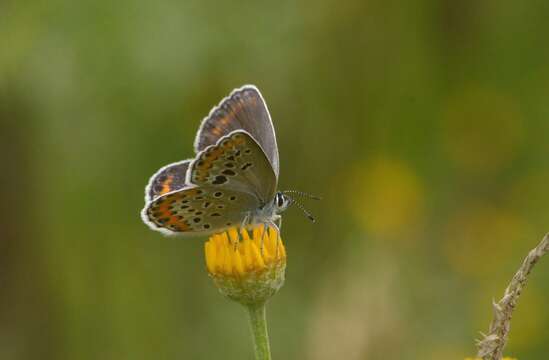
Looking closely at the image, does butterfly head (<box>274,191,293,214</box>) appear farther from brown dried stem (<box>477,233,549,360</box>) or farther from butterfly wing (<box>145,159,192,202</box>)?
brown dried stem (<box>477,233,549,360</box>)

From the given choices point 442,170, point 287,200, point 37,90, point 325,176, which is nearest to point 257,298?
point 287,200

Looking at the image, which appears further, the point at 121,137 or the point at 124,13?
the point at 121,137

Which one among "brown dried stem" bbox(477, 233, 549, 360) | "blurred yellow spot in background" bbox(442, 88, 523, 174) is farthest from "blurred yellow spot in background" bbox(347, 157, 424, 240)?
"brown dried stem" bbox(477, 233, 549, 360)

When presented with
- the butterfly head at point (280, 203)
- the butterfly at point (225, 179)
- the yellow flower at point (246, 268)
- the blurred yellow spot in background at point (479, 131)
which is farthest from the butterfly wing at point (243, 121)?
the blurred yellow spot in background at point (479, 131)

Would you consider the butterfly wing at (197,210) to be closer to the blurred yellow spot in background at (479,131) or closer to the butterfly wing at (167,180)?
the butterfly wing at (167,180)

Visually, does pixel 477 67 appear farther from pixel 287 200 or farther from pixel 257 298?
pixel 257 298
